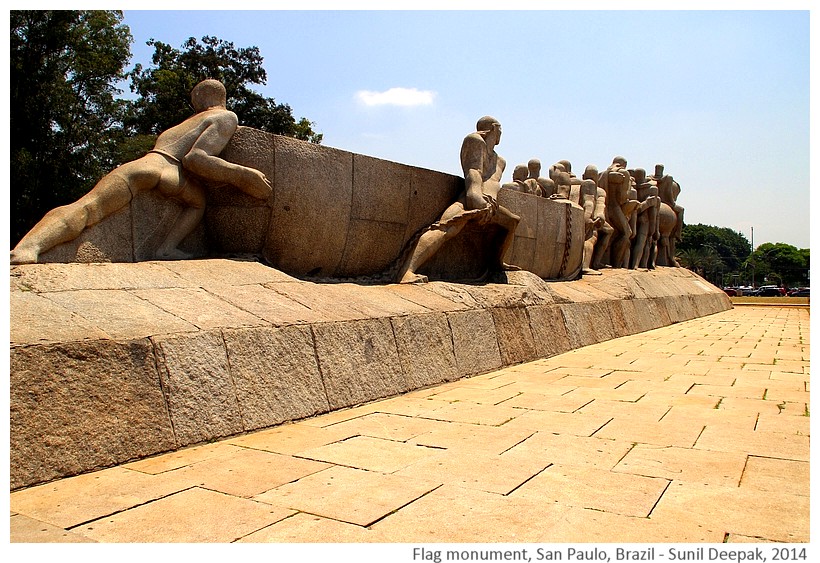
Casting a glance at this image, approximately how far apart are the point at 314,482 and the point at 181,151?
2.87 metres

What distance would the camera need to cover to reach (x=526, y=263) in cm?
849

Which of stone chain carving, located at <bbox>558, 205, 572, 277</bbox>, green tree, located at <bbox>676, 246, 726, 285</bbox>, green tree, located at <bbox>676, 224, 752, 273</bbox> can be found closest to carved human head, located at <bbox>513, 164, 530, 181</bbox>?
stone chain carving, located at <bbox>558, 205, 572, 277</bbox>

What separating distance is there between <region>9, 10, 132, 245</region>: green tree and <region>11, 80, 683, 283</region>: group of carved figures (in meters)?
10.1

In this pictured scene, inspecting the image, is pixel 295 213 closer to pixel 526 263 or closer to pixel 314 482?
pixel 314 482

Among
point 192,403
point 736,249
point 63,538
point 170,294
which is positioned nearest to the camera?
point 63,538

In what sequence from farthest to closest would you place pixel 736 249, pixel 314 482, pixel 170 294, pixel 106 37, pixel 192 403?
1. pixel 736 249
2. pixel 106 37
3. pixel 170 294
4. pixel 192 403
5. pixel 314 482

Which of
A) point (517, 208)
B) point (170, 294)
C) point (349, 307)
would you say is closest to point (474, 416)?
point (349, 307)

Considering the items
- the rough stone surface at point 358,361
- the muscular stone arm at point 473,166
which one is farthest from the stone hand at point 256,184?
the muscular stone arm at point 473,166

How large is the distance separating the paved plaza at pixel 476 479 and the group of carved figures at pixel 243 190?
1.84m

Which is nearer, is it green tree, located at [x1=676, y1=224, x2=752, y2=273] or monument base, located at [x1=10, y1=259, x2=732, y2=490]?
monument base, located at [x1=10, y1=259, x2=732, y2=490]

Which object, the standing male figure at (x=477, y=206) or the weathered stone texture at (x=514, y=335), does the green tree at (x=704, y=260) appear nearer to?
the standing male figure at (x=477, y=206)

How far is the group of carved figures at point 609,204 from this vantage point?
37.7 ft

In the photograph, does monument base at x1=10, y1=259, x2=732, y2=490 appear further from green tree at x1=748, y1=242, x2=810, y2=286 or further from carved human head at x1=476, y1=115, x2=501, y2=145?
green tree at x1=748, y1=242, x2=810, y2=286

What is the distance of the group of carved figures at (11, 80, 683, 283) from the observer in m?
4.25
